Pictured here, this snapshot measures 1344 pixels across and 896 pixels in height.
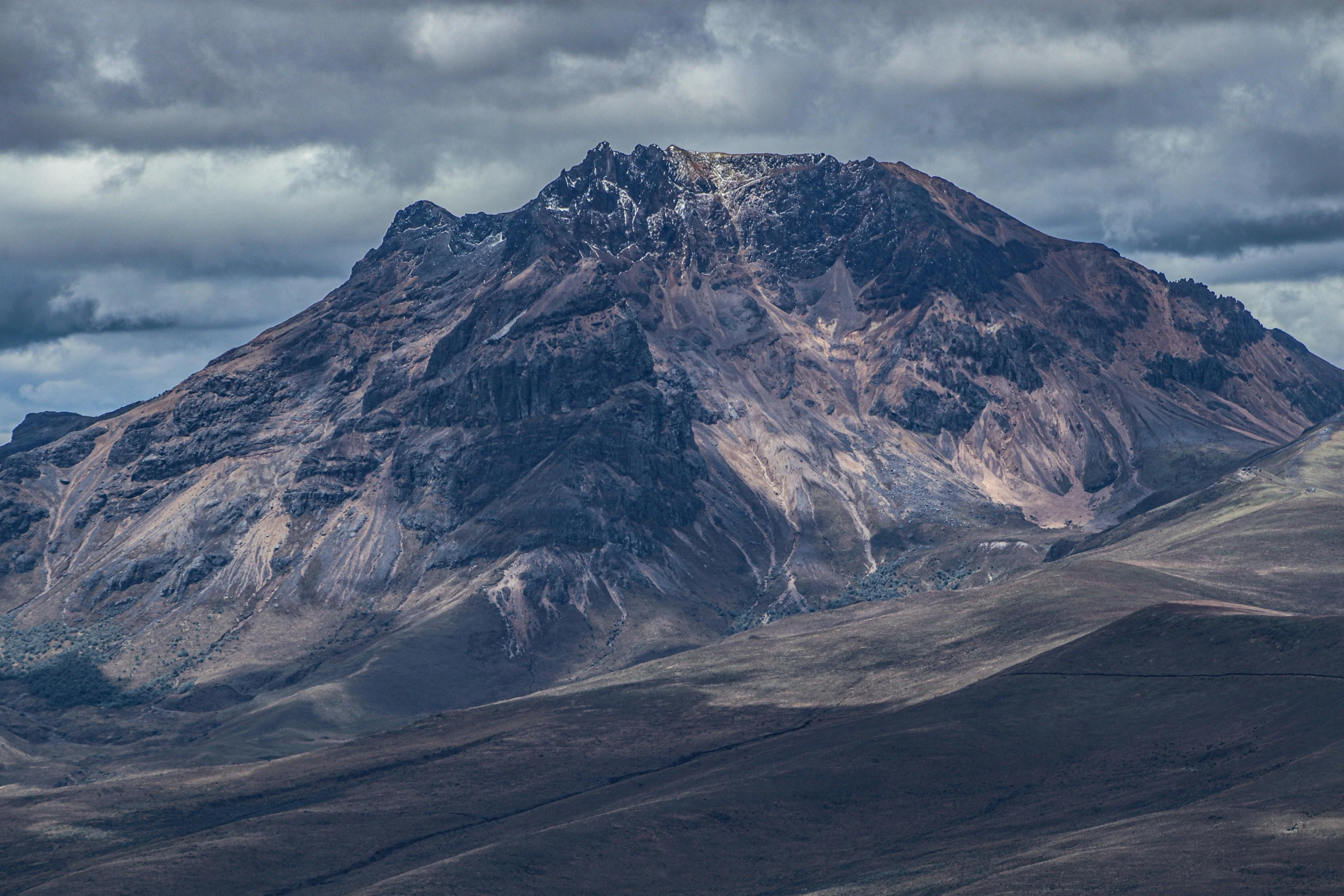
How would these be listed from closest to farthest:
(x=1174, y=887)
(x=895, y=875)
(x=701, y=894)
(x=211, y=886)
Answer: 1. (x=1174, y=887)
2. (x=895, y=875)
3. (x=701, y=894)
4. (x=211, y=886)

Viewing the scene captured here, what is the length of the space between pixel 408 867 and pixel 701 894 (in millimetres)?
36899

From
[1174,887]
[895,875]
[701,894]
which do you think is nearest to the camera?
[1174,887]

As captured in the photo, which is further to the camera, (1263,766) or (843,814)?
(843,814)

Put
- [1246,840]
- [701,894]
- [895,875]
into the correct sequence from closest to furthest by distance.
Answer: [1246,840]
[895,875]
[701,894]

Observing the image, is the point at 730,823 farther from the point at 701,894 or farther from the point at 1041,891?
the point at 1041,891

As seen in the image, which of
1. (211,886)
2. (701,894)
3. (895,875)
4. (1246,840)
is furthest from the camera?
(211,886)

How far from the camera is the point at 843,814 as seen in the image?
200 metres

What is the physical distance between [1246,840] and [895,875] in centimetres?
3470

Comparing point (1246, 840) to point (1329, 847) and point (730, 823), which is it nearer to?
point (1329, 847)

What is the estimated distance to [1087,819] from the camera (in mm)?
179875

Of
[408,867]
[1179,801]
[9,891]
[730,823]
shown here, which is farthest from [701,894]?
[9,891]

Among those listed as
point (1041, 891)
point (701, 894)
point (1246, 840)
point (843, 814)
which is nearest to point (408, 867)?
point (701, 894)

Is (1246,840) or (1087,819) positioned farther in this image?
(1087,819)

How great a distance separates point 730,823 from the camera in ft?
652
